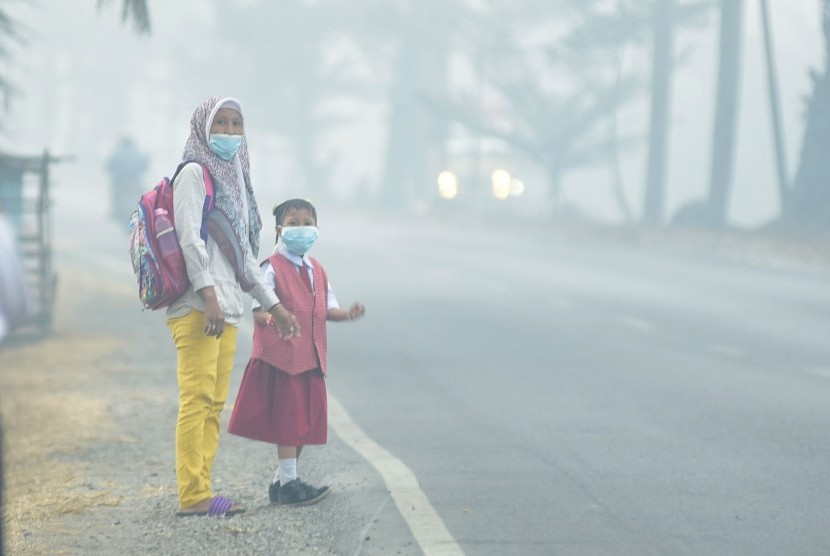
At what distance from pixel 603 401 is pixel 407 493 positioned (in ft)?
13.2

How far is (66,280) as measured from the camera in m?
24.4

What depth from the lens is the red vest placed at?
749 centimetres

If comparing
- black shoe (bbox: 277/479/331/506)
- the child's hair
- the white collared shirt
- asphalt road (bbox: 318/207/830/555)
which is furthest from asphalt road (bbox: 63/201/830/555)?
the child's hair

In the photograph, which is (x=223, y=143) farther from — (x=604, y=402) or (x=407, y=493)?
(x=604, y=402)

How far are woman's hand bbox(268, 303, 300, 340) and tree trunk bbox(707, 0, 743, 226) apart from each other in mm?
27584

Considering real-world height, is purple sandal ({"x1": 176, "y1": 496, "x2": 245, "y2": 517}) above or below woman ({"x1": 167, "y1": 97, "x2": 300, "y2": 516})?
below

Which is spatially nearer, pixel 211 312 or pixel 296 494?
pixel 211 312

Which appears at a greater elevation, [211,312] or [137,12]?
[137,12]

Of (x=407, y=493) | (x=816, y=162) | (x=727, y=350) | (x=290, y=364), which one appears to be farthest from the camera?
(x=816, y=162)

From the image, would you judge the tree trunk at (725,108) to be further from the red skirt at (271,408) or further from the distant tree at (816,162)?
the red skirt at (271,408)

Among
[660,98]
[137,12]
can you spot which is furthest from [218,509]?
[660,98]

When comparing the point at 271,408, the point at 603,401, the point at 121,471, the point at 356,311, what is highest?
the point at 356,311

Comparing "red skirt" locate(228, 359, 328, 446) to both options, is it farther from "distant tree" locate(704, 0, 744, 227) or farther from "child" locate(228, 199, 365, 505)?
"distant tree" locate(704, 0, 744, 227)

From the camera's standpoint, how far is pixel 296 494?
7637 mm
